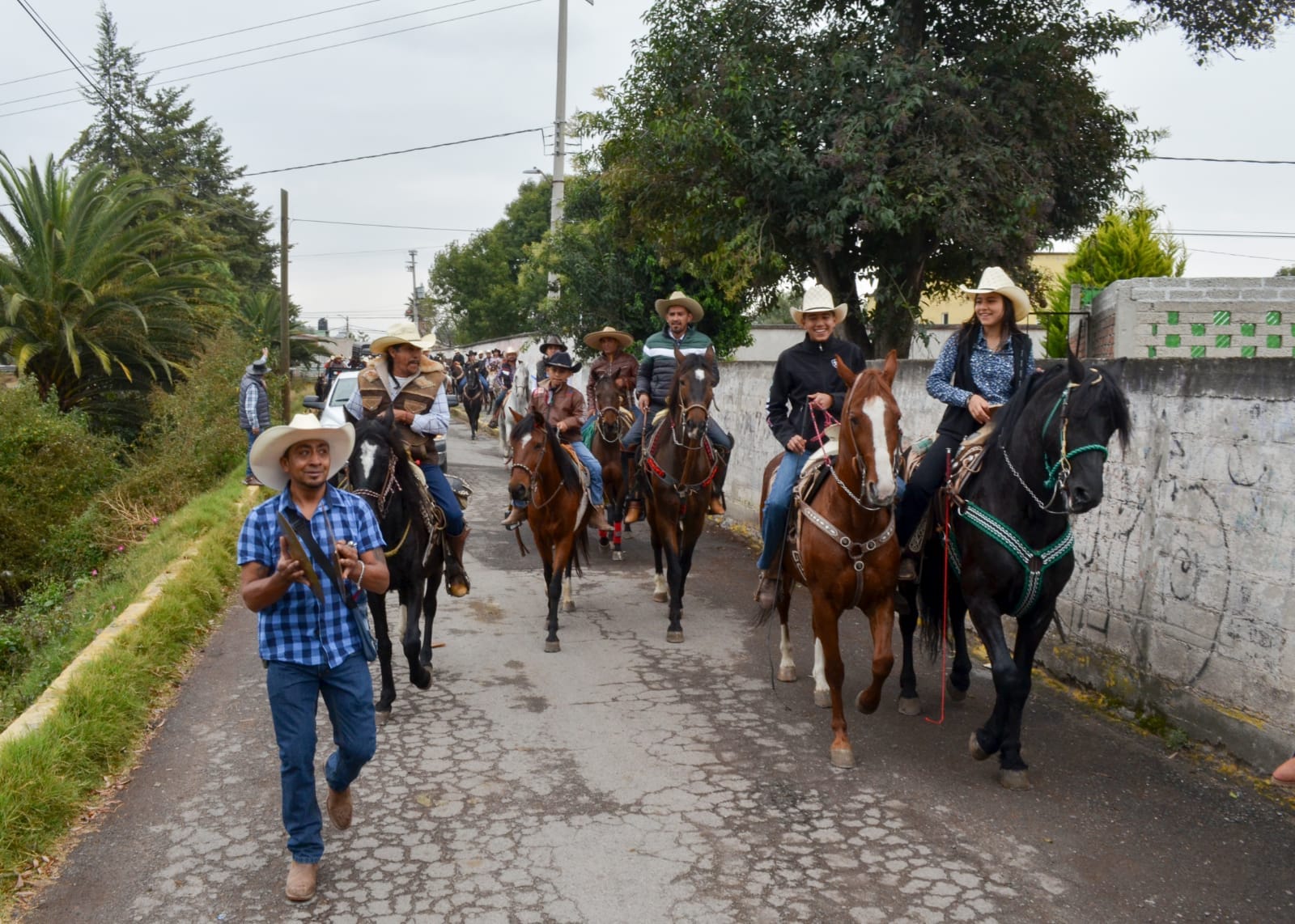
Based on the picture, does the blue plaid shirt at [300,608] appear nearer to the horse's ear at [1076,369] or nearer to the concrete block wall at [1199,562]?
the horse's ear at [1076,369]

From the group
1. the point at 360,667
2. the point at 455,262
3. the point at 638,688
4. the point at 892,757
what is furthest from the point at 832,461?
the point at 455,262

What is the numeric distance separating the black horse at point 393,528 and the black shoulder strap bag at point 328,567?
1.93 m

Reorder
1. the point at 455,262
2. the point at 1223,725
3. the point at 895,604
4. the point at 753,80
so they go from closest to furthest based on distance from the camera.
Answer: the point at 1223,725 → the point at 895,604 → the point at 753,80 → the point at 455,262

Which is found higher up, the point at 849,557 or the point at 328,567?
the point at 328,567

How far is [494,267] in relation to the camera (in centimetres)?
6297

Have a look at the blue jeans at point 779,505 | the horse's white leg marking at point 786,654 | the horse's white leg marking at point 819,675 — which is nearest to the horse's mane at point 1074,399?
the blue jeans at point 779,505

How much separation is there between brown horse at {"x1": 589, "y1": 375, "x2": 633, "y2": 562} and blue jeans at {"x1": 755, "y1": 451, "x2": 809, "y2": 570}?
132 inches

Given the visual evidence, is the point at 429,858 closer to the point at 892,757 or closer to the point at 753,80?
the point at 892,757

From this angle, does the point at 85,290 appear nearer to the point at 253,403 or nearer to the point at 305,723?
the point at 253,403

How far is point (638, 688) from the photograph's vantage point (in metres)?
7.20

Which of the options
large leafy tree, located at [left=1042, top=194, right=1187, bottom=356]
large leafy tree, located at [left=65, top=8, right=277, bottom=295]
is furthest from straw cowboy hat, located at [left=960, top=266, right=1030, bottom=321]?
large leafy tree, located at [left=65, top=8, right=277, bottom=295]

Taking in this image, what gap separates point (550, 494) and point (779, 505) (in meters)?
2.40

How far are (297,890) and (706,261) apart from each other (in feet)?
45.5

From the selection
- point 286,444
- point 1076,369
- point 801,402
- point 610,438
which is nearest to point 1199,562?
point 1076,369
